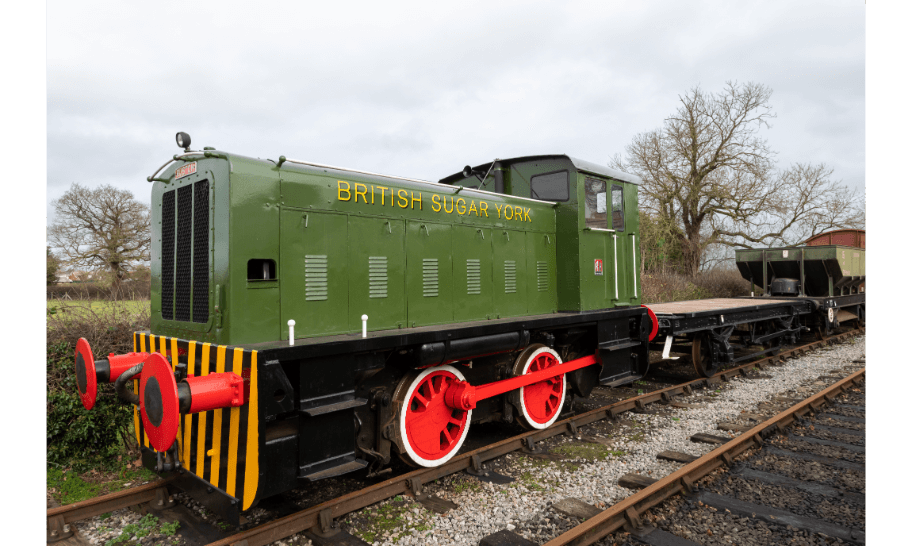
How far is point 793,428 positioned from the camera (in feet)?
19.1

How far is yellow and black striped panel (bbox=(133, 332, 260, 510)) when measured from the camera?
311cm

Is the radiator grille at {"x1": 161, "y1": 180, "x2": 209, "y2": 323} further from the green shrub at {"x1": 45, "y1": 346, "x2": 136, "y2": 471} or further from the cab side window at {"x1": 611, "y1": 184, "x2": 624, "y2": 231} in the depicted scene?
the cab side window at {"x1": 611, "y1": 184, "x2": 624, "y2": 231}

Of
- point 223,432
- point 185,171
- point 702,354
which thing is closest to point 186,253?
point 185,171

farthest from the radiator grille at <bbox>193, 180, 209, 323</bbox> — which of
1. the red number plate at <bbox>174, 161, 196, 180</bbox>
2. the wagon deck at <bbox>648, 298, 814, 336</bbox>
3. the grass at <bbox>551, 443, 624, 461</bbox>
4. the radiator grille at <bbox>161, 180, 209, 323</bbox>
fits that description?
the wagon deck at <bbox>648, 298, 814, 336</bbox>

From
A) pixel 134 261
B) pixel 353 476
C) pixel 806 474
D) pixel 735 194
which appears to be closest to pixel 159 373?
pixel 353 476

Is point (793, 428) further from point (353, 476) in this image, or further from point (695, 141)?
point (695, 141)

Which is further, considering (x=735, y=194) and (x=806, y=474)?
(x=735, y=194)

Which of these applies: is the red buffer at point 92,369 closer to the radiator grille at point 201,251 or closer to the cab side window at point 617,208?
the radiator grille at point 201,251

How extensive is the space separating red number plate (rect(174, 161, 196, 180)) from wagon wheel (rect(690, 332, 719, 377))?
7910mm

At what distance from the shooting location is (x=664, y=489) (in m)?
3.89

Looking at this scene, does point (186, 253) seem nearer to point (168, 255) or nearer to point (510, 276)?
point (168, 255)

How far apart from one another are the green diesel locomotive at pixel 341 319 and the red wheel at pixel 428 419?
2cm

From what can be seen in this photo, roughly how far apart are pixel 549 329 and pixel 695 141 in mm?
20101

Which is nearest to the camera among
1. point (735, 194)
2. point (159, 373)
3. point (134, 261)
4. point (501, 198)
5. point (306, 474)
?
point (159, 373)
